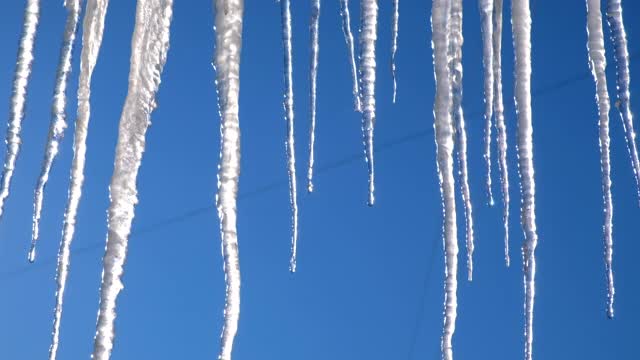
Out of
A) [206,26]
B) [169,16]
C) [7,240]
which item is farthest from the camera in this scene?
[206,26]

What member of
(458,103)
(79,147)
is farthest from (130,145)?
(458,103)

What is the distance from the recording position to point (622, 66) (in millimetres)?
375

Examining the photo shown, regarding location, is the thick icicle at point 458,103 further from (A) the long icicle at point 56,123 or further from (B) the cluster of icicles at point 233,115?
(A) the long icicle at point 56,123

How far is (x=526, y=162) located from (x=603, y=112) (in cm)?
5

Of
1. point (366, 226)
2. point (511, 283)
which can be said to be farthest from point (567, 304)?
point (366, 226)

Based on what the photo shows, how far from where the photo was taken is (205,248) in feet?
5.80

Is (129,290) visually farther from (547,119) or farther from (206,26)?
(547,119)

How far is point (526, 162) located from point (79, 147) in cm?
17

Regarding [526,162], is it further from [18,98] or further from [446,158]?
[18,98]

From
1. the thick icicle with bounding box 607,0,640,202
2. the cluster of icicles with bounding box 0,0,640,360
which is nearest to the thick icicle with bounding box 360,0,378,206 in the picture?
the cluster of icicles with bounding box 0,0,640,360

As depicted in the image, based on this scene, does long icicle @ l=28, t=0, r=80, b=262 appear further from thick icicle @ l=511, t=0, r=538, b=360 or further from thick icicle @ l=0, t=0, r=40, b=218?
thick icicle @ l=511, t=0, r=538, b=360

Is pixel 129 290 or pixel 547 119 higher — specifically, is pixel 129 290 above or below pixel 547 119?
below

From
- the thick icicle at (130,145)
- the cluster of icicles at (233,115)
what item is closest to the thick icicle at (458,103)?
the cluster of icicles at (233,115)

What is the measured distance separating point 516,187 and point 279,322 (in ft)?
1.73
